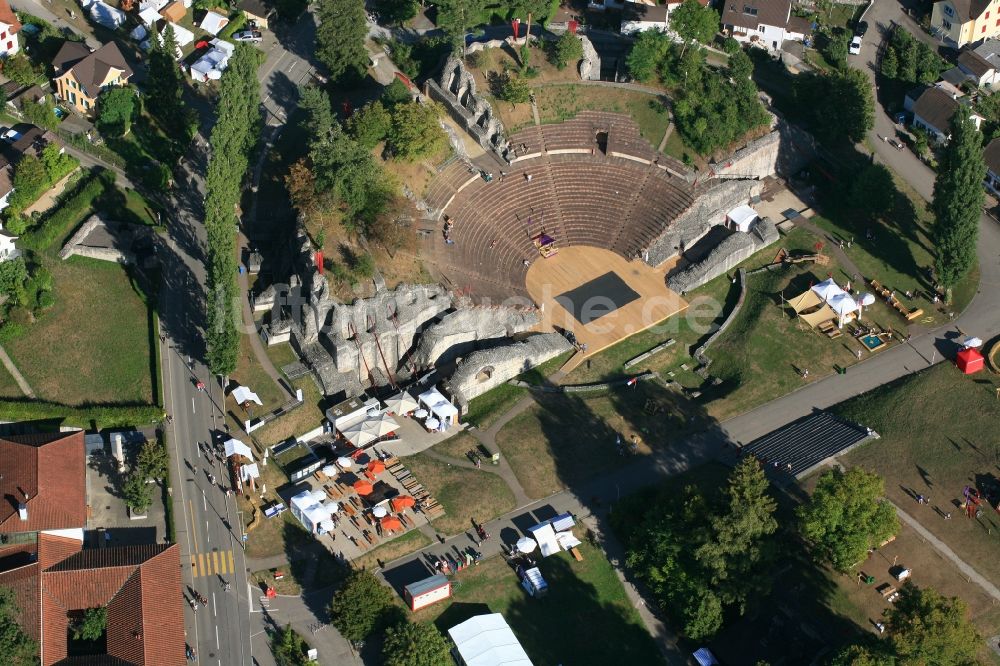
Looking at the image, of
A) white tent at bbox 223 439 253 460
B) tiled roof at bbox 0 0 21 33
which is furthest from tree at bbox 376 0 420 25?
white tent at bbox 223 439 253 460

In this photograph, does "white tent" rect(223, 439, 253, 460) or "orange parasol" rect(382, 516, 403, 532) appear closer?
"orange parasol" rect(382, 516, 403, 532)

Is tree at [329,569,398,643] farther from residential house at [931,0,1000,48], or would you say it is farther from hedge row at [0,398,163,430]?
residential house at [931,0,1000,48]

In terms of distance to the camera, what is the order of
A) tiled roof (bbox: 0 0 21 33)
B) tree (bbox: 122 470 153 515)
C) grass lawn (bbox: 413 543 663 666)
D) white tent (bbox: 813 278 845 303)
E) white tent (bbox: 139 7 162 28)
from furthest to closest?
1. white tent (bbox: 139 7 162 28)
2. tiled roof (bbox: 0 0 21 33)
3. white tent (bbox: 813 278 845 303)
4. tree (bbox: 122 470 153 515)
5. grass lawn (bbox: 413 543 663 666)

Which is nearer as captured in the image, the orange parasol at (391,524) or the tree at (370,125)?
the orange parasol at (391,524)

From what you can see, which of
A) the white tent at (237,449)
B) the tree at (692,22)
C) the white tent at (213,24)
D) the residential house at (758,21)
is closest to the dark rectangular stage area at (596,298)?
the tree at (692,22)

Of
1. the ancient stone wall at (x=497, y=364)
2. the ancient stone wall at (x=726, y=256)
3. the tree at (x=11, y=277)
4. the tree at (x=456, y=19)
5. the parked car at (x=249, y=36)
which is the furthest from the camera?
the parked car at (x=249, y=36)

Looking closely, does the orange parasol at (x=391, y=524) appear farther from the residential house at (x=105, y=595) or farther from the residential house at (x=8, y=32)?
the residential house at (x=8, y=32)
